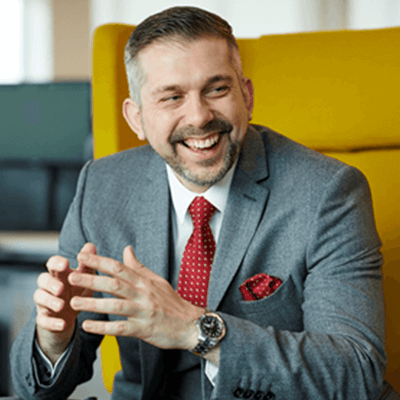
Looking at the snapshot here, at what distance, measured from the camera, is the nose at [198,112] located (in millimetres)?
1016

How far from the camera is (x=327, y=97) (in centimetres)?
144

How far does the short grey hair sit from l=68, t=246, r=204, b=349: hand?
46 centimetres

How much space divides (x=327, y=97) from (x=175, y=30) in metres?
0.57

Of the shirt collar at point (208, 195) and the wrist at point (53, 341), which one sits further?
the shirt collar at point (208, 195)

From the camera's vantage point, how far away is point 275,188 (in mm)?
1070

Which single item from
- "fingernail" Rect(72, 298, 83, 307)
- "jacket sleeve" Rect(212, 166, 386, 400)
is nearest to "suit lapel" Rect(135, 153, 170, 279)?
"jacket sleeve" Rect(212, 166, 386, 400)

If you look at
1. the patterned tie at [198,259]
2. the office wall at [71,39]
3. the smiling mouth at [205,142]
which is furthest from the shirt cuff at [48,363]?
the office wall at [71,39]

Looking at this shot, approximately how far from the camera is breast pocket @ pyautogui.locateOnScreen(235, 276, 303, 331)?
Answer: 3.38 feet

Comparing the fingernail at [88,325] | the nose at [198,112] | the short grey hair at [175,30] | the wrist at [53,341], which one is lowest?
the wrist at [53,341]

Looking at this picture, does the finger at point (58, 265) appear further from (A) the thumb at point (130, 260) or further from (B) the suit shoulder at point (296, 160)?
(B) the suit shoulder at point (296, 160)

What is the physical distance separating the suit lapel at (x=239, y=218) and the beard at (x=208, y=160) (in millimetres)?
41

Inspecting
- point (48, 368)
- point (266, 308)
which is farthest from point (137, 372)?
point (266, 308)

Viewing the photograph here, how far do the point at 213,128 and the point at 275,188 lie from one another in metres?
0.18

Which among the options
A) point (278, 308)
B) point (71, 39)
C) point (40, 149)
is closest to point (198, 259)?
point (278, 308)
